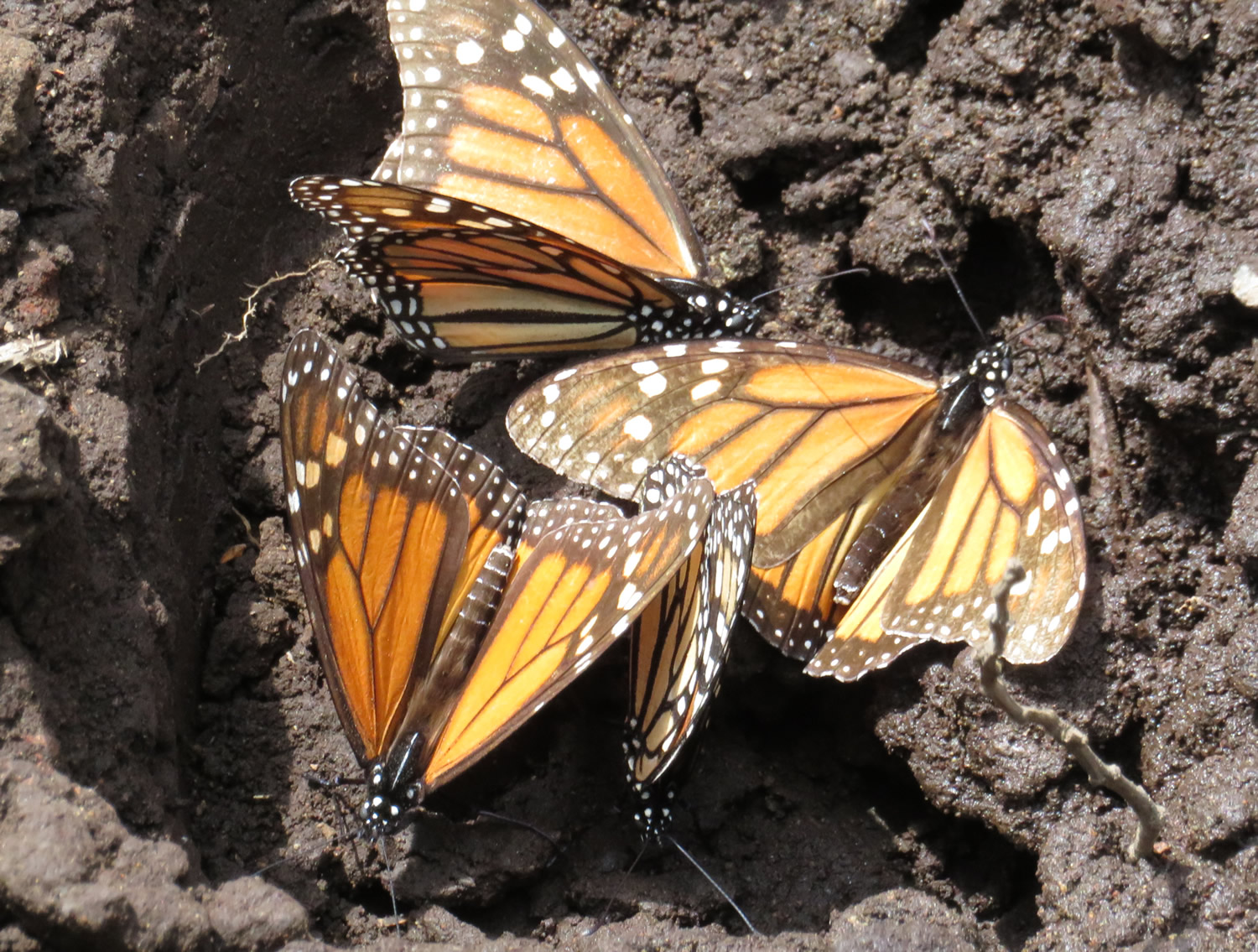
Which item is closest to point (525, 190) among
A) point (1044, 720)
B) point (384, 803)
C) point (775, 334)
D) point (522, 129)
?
point (522, 129)

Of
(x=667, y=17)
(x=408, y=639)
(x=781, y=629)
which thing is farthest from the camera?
(x=667, y=17)

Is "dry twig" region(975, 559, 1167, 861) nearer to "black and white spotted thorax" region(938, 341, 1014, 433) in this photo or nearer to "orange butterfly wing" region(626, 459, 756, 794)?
"orange butterfly wing" region(626, 459, 756, 794)

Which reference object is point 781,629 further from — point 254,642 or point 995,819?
point 254,642

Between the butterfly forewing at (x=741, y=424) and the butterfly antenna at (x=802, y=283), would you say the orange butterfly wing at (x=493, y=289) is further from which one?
the butterfly forewing at (x=741, y=424)

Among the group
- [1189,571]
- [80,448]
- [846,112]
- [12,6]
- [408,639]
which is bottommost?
[408,639]

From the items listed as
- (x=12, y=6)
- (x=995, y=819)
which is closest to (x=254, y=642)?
(x=12, y=6)
